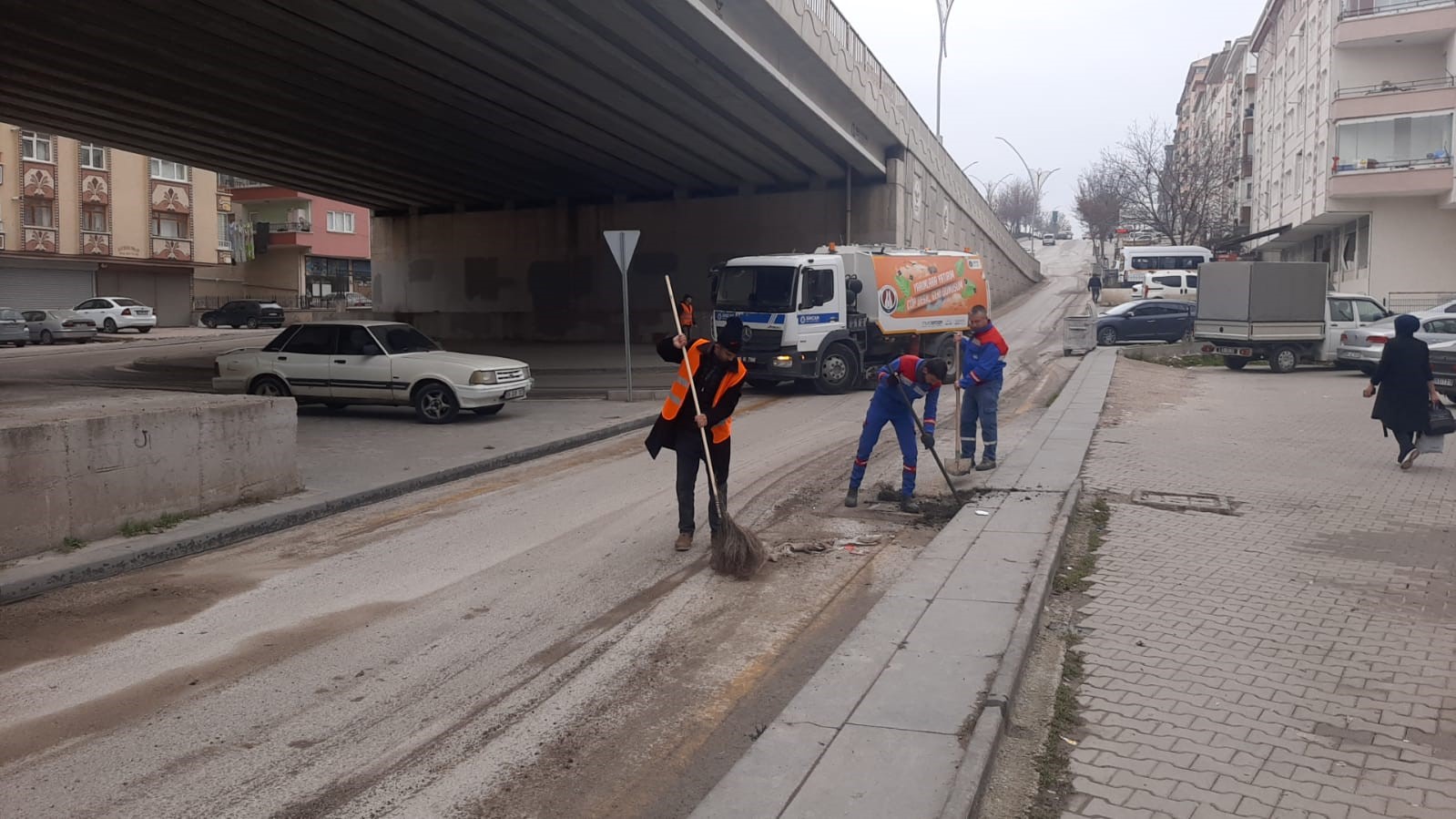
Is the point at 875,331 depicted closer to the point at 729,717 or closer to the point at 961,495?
the point at 961,495

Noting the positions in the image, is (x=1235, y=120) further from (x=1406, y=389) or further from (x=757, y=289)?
(x=1406, y=389)

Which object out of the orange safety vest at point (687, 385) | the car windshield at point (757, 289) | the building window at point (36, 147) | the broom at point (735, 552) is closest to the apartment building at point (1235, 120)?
the car windshield at point (757, 289)

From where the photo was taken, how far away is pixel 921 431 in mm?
9992

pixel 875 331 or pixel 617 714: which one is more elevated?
pixel 875 331

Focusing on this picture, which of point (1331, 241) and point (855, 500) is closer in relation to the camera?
point (855, 500)

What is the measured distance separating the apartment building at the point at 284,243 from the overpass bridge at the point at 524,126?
2469 centimetres

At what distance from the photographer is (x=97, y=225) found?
50.5 metres

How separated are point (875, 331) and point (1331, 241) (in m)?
36.9

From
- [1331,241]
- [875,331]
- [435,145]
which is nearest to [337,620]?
[875,331]

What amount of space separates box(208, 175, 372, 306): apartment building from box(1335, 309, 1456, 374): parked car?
Result: 5420 centimetres

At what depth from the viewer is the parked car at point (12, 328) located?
34438 mm

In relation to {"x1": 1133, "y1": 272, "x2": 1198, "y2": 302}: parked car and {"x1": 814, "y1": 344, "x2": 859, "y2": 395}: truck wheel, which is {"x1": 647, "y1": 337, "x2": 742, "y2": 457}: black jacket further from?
{"x1": 1133, "y1": 272, "x2": 1198, "y2": 302}: parked car

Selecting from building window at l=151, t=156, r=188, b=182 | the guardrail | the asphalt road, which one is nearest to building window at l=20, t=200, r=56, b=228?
building window at l=151, t=156, r=188, b=182

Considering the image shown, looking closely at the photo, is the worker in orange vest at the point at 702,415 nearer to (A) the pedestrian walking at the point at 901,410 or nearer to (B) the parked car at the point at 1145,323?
(A) the pedestrian walking at the point at 901,410
